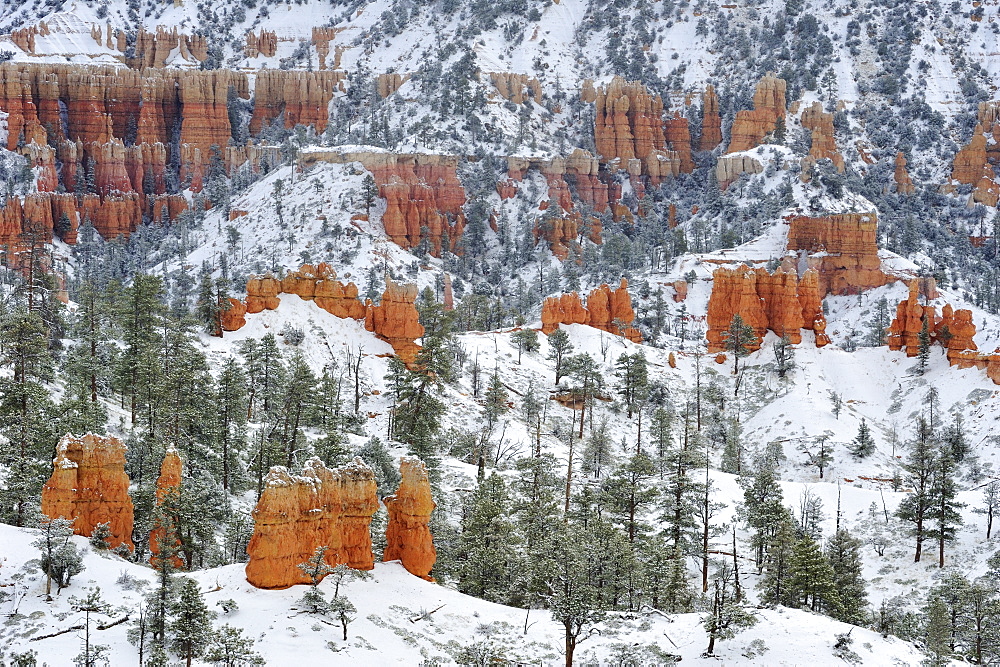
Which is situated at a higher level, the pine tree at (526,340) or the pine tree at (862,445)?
the pine tree at (526,340)

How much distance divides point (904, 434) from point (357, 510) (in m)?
64.4

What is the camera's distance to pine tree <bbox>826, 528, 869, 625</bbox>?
49.5 meters

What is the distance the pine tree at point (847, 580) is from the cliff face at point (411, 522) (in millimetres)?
17343

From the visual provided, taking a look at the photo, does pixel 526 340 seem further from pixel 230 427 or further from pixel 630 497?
pixel 630 497

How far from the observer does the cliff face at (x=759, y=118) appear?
193875 mm

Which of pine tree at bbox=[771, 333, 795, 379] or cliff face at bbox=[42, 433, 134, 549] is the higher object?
cliff face at bbox=[42, 433, 134, 549]

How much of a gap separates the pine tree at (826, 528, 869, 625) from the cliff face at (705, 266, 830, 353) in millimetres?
58278

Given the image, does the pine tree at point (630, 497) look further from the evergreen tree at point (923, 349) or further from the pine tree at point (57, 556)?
the evergreen tree at point (923, 349)

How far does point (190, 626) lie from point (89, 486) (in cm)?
1267

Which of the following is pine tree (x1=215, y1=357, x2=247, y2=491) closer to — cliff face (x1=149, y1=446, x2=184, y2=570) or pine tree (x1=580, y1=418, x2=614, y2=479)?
cliff face (x1=149, y1=446, x2=184, y2=570)

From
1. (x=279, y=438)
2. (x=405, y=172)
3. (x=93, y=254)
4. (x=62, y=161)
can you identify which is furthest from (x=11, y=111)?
(x=279, y=438)

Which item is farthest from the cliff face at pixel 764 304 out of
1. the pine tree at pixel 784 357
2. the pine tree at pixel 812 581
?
the pine tree at pixel 812 581

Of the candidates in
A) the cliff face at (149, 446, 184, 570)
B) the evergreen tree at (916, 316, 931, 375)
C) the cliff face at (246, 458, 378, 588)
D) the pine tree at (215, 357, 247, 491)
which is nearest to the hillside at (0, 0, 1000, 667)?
the cliff face at (246, 458, 378, 588)

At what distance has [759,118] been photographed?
195 m
